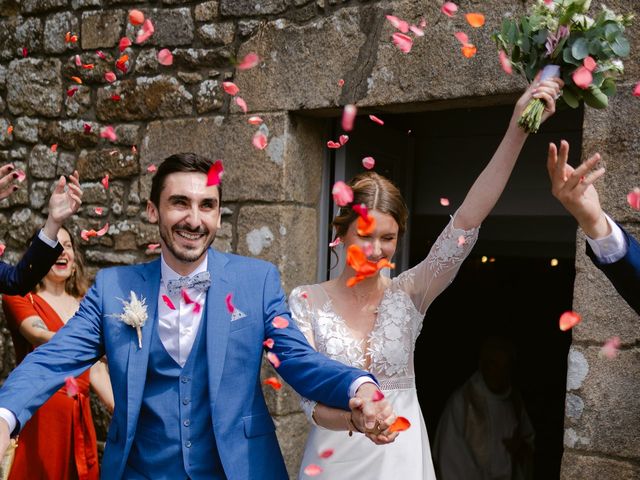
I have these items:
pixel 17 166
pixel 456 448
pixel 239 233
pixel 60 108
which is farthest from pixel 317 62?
pixel 456 448

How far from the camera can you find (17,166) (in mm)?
4719

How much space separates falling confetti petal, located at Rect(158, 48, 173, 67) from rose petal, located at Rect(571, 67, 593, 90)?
8.47ft

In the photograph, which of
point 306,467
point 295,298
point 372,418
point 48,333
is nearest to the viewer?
point 372,418

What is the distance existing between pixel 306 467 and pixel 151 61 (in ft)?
8.36

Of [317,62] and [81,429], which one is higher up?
[317,62]

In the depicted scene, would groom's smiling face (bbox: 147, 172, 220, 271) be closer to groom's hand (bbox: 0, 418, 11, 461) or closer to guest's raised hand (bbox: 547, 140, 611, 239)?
groom's hand (bbox: 0, 418, 11, 461)

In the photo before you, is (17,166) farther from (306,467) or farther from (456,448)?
(456,448)

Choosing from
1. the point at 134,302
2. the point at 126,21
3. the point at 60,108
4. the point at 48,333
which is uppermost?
the point at 126,21

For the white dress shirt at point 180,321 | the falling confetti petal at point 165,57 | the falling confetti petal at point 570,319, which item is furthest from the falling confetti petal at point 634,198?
the falling confetti petal at point 165,57

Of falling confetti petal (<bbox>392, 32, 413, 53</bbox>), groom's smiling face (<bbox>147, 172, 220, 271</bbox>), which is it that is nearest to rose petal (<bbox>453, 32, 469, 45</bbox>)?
falling confetti petal (<bbox>392, 32, 413, 53</bbox>)

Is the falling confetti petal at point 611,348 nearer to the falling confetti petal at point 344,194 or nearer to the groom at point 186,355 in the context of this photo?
the falling confetti petal at point 344,194

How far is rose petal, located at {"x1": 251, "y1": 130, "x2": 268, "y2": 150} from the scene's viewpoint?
13.0ft

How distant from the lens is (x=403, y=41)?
352 cm

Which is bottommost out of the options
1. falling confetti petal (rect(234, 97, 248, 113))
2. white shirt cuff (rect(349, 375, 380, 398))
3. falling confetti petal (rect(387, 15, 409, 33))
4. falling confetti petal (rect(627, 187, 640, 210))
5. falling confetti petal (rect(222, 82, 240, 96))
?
white shirt cuff (rect(349, 375, 380, 398))
